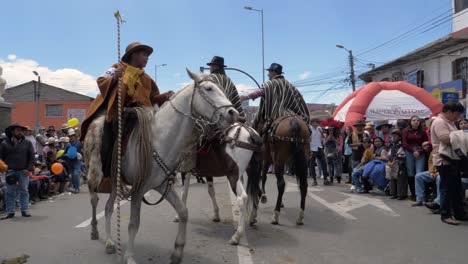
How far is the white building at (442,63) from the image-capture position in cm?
2111

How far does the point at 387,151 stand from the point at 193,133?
7.55m

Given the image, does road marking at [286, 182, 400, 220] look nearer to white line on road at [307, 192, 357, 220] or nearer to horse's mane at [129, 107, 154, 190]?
white line on road at [307, 192, 357, 220]

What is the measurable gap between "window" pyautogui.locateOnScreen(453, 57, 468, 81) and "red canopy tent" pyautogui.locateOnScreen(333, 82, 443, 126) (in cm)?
677

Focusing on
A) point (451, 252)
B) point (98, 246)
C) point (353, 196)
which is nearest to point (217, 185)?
point (353, 196)

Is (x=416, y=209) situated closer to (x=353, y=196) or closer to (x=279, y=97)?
(x=353, y=196)

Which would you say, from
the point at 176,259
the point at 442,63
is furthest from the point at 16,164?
the point at 442,63

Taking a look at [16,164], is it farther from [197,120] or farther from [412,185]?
[412,185]

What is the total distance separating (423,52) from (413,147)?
18.0m

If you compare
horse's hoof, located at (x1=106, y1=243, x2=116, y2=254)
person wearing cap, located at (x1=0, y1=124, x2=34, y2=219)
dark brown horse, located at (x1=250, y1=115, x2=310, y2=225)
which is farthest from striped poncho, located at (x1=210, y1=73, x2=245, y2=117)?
person wearing cap, located at (x1=0, y1=124, x2=34, y2=219)

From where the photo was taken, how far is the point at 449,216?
6.76 m

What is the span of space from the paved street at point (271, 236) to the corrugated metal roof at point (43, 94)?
1633 inches

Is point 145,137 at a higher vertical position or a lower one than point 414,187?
higher

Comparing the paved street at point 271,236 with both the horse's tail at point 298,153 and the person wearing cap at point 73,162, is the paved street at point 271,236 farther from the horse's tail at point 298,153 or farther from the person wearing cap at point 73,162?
the person wearing cap at point 73,162

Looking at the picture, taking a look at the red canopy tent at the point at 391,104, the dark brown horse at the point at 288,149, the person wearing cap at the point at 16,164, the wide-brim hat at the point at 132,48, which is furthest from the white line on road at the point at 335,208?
the red canopy tent at the point at 391,104
